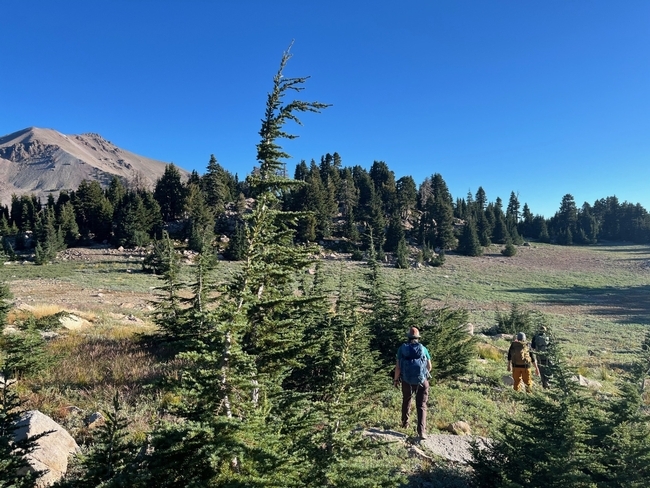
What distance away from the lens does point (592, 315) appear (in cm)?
3281

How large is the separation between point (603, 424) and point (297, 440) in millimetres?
4493

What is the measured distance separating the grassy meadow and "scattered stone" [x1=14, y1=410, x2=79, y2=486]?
0.70m

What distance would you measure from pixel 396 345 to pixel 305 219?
1772 inches

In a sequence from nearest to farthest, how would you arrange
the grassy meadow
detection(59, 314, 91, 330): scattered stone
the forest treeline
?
the grassy meadow
detection(59, 314, 91, 330): scattered stone
the forest treeline

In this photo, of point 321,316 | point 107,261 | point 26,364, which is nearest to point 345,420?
point 321,316

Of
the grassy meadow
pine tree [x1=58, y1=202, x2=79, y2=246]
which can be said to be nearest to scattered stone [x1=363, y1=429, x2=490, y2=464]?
the grassy meadow

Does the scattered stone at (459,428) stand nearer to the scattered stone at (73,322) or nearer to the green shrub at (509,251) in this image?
the scattered stone at (73,322)

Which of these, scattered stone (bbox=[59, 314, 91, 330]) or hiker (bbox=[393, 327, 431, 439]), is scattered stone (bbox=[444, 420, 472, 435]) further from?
scattered stone (bbox=[59, 314, 91, 330])

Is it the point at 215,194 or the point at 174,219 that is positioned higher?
the point at 215,194

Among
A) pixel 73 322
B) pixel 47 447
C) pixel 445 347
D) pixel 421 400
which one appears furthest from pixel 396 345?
pixel 73 322

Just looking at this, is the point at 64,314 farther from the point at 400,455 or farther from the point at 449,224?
the point at 449,224

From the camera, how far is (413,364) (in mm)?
7328

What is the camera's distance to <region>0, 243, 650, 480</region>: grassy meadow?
775 centimetres

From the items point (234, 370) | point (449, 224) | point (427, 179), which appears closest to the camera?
Answer: point (234, 370)
